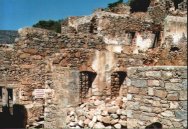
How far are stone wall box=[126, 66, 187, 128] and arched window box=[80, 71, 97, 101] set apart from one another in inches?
118

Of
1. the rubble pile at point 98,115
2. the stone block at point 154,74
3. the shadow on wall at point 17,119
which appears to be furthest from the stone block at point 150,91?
the shadow on wall at point 17,119

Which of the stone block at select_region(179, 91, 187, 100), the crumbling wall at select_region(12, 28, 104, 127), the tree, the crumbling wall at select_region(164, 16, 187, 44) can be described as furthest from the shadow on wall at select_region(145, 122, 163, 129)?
the tree

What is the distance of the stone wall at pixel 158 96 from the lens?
6.29 metres

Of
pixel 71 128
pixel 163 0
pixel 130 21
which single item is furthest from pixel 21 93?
pixel 163 0

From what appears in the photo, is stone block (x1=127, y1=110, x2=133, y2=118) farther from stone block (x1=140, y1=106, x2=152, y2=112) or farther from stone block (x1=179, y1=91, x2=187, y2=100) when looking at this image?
stone block (x1=179, y1=91, x2=187, y2=100)

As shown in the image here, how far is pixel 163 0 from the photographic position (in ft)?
79.3

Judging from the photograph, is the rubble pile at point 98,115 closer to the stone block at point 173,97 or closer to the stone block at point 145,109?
the stone block at point 145,109

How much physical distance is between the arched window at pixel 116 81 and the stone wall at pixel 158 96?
10.5 ft

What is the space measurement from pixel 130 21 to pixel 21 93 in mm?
8000

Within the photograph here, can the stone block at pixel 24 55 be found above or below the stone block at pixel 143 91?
above

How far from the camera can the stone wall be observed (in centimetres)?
629

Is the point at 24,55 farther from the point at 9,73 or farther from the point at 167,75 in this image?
the point at 167,75

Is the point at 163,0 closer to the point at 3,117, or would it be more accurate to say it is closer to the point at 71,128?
the point at 3,117

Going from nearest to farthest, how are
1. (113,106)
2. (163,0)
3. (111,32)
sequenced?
(113,106) → (111,32) → (163,0)
